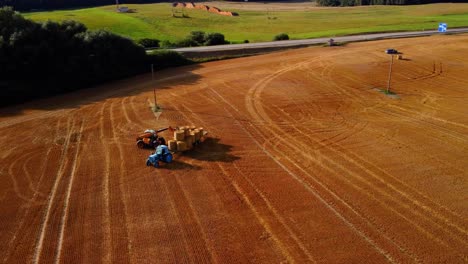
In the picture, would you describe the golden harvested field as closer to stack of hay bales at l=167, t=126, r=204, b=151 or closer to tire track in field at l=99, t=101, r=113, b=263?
tire track in field at l=99, t=101, r=113, b=263

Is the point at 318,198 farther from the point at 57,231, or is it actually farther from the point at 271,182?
the point at 57,231

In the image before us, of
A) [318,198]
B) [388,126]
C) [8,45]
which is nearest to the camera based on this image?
[318,198]

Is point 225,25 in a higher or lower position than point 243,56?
higher

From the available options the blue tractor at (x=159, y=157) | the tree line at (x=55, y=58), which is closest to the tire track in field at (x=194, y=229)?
the blue tractor at (x=159, y=157)

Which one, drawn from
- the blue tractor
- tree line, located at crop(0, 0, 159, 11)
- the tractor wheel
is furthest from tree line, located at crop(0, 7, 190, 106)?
tree line, located at crop(0, 0, 159, 11)

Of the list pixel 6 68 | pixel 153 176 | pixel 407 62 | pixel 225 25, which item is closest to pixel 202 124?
pixel 153 176

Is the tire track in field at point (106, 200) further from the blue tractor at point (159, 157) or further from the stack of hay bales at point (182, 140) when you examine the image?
the stack of hay bales at point (182, 140)

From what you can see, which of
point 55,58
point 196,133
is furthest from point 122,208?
point 55,58
